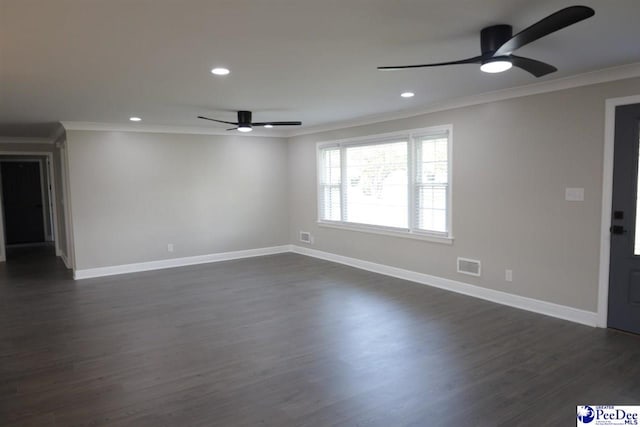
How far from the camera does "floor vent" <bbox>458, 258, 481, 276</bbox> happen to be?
5.12 m

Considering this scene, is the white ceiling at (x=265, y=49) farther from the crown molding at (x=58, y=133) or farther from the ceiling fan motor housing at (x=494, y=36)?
the crown molding at (x=58, y=133)

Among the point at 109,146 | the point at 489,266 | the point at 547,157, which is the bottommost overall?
the point at 489,266

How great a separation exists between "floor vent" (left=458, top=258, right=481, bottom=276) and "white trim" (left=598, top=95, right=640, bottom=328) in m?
1.34

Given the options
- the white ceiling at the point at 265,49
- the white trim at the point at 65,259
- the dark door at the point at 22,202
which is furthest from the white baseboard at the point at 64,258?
the white ceiling at the point at 265,49

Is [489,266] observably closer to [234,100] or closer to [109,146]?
[234,100]

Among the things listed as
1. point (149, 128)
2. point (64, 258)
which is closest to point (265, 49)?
point (149, 128)

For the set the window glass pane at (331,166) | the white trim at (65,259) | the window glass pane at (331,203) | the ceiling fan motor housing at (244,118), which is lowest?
the white trim at (65,259)

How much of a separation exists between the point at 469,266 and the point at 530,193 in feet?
3.94

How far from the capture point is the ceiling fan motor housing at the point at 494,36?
265 cm

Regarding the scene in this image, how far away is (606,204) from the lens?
12.9ft

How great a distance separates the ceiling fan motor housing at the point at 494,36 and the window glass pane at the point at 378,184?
3274 millimetres

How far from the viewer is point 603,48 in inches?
125

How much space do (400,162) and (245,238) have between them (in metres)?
3.52

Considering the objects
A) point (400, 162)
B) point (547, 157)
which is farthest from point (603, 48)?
point (400, 162)
